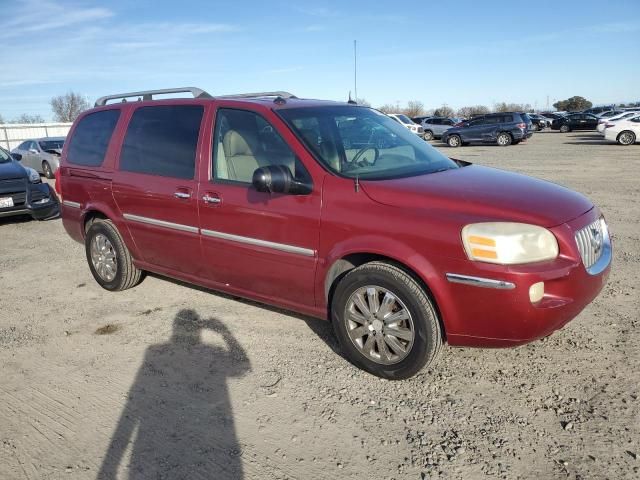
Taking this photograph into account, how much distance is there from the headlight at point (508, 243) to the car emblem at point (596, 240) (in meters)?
0.51

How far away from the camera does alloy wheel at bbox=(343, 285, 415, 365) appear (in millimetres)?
3336

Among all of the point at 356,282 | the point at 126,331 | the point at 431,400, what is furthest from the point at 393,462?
the point at 126,331

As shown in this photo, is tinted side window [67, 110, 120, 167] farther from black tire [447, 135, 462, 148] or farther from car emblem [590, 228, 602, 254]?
black tire [447, 135, 462, 148]

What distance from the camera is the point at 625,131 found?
2331 cm

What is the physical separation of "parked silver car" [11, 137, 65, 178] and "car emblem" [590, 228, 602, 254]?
17411 millimetres

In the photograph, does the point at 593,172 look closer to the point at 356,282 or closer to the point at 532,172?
the point at 532,172

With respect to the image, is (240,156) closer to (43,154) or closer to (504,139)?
(43,154)

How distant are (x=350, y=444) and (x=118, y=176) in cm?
344

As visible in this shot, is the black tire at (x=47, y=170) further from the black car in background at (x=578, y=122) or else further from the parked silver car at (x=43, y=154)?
the black car in background at (x=578, y=122)

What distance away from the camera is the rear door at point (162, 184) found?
14.4 feet

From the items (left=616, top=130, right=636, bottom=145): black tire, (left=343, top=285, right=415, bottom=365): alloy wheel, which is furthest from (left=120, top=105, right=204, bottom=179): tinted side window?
(left=616, top=130, right=636, bottom=145): black tire

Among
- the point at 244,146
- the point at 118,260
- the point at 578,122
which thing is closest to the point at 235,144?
the point at 244,146

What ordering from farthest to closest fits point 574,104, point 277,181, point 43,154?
1. point 574,104
2. point 43,154
3. point 277,181

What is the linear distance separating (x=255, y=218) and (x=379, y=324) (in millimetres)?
1216
